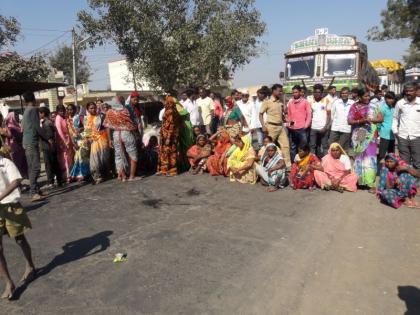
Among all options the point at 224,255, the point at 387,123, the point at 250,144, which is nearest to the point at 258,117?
the point at 250,144

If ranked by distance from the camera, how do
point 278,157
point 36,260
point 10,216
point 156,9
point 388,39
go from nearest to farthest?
point 10,216, point 36,260, point 278,157, point 156,9, point 388,39

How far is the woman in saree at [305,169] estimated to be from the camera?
22.1ft

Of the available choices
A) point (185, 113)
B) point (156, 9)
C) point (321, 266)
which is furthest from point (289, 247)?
point (156, 9)

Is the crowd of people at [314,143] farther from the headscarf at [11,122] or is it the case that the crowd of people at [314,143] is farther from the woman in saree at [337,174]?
the headscarf at [11,122]

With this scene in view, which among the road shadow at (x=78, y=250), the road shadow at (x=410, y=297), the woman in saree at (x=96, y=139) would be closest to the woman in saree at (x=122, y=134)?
the woman in saree at (x=96, y=139)

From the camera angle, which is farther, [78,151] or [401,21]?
[401,21]

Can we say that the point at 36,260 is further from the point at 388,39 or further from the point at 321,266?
the point at 388,39

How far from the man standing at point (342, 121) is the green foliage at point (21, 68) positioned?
34.3ft

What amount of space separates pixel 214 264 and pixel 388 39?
1088 inches

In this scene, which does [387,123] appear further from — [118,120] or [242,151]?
[118,120]

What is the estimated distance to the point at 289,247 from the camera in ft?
14.5

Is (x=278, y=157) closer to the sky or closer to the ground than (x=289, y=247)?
closer to the sky

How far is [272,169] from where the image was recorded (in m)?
6.96

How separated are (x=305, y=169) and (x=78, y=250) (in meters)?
3.99
